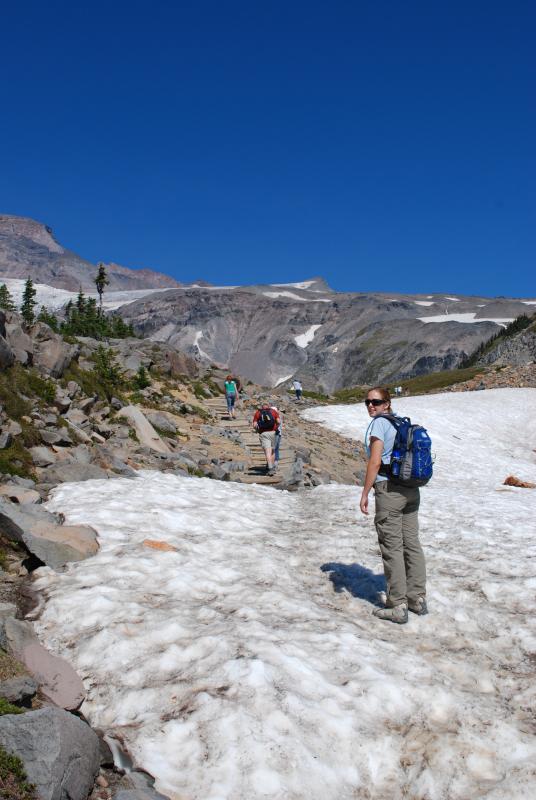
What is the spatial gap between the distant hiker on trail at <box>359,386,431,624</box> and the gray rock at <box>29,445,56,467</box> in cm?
825

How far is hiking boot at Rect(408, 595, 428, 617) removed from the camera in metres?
8.05

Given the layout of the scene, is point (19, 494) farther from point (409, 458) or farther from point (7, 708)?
point (409, 458)

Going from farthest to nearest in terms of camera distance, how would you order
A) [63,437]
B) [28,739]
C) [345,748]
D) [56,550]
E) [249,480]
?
[249,480], [63,437], [56,550], [345,748], [28,739]

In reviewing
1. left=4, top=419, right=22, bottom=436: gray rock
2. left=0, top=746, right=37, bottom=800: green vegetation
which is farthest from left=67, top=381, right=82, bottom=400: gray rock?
left=0, top=746, right=37, bottom=800: green vegetation

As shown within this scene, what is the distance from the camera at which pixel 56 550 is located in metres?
8.59

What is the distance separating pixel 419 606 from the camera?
26.4ft

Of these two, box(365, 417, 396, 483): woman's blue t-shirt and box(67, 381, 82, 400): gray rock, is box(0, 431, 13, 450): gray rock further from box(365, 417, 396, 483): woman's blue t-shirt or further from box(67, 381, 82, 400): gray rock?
box(365, 417, 396, 483): woman's blue t-shirt

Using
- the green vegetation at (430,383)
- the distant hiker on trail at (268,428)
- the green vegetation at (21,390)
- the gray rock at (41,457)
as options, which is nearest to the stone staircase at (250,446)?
the distant hiker on trail at (268,428)

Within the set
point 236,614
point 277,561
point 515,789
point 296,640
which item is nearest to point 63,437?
point 277,561

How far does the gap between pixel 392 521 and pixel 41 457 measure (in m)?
8.74

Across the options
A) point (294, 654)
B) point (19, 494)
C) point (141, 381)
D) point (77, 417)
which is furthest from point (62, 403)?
point (294, 654)

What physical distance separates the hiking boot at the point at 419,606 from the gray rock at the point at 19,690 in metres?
5.14

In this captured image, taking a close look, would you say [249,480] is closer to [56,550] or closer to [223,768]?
[56,550]

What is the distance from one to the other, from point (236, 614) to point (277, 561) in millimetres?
2498
